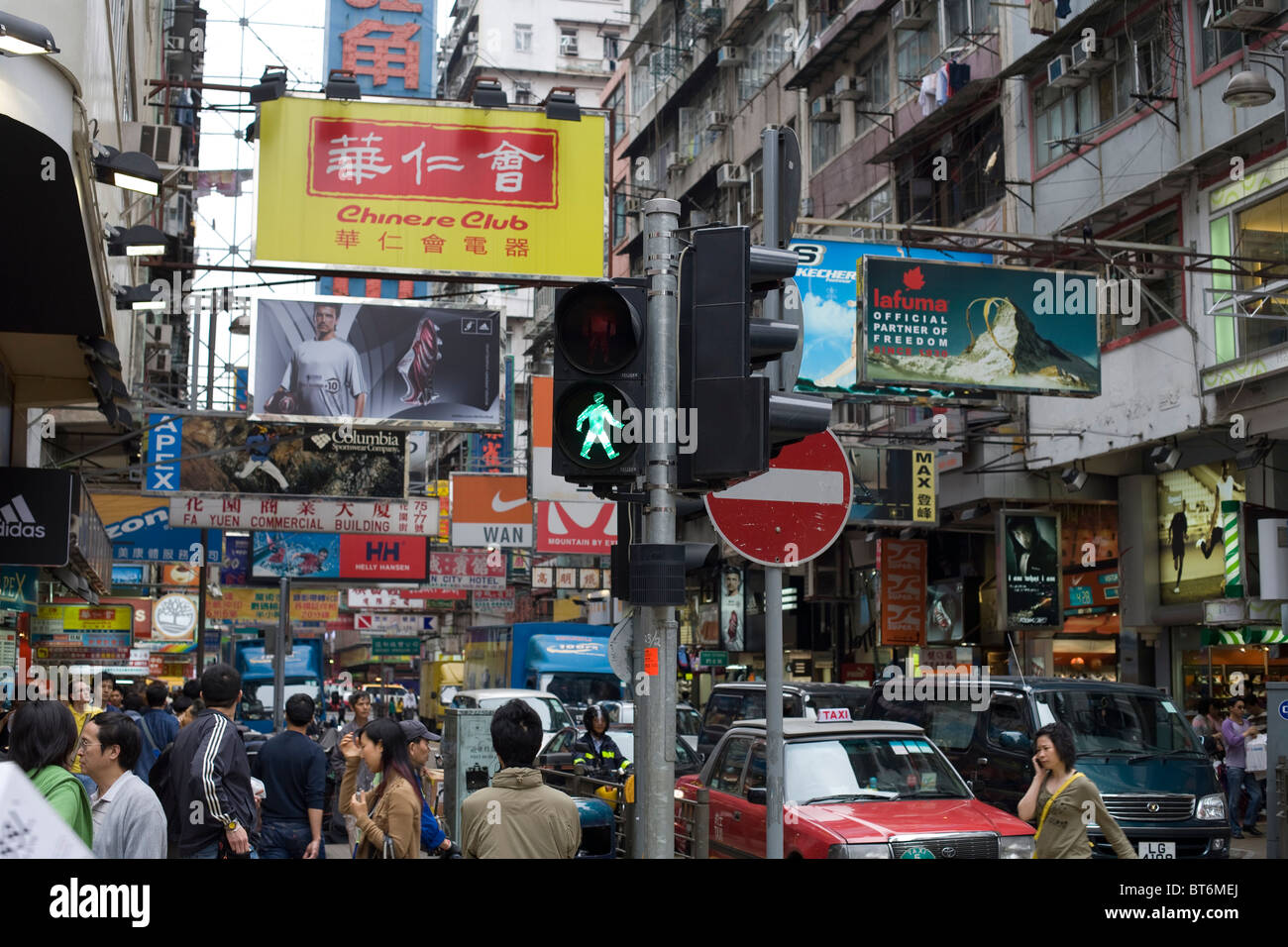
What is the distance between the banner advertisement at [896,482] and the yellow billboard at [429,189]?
10.4 metres

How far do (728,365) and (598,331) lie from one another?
1.81 feet

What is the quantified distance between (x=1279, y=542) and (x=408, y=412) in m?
12.9

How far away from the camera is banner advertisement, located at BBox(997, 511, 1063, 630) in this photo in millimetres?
23188

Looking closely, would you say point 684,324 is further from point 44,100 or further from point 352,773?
point 352,773

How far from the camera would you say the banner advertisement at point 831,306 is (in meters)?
18.0

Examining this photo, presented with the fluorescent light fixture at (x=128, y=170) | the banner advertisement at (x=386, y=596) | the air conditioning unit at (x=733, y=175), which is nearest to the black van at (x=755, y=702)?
the fluorescent light fixture at (x=128, y=170)

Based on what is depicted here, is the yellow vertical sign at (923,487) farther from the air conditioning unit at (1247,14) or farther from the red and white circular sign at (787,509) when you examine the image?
the red and white circular sign at (787,509)

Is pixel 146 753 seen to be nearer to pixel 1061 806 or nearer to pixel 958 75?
pixel 1061 806

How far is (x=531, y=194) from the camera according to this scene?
13586 mm

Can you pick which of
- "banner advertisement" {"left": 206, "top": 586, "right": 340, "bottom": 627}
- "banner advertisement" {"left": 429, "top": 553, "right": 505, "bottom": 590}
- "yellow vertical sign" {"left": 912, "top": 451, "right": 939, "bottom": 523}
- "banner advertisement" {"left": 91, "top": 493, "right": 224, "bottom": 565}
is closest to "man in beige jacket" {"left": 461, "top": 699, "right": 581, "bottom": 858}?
"yellow vertical sign" {"left": 912, "top": 451, "right": 939, "bottom": 523}

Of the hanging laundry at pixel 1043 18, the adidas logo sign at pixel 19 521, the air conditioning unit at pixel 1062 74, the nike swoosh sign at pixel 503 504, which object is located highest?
the hanging laundry at pixel 1043 18

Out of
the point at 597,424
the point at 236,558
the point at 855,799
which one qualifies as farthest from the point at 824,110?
the point at 597,424

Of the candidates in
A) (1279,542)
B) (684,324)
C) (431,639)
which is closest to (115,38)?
(684,324)

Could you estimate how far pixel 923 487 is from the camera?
23.4 metres
